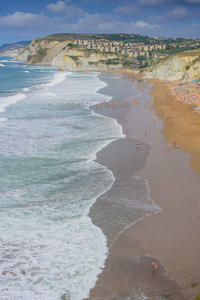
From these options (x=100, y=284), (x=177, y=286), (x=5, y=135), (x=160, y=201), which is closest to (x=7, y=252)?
(x=100, y=284)

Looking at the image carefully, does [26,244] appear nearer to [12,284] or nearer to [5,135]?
[12,284]

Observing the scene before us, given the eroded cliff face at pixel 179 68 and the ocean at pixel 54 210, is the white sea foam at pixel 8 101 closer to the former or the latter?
the ocean at pixel 54 210

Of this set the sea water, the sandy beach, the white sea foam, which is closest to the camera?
the sandy beach

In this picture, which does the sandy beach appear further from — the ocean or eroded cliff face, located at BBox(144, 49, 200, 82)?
eroded cliff face, located at BBox(144, 49, 200, 82)

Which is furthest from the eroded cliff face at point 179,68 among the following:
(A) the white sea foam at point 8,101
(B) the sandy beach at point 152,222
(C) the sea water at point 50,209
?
(B) the sandy beach at point 152,222

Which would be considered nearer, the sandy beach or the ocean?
the sandy beach

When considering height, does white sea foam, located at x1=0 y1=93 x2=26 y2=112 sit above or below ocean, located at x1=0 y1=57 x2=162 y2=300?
above

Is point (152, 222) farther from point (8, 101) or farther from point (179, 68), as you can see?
point (179, 68)

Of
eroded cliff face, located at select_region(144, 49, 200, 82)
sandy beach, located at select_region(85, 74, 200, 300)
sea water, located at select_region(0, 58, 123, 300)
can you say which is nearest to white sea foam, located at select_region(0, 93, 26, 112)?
sea water, located at select_region(0, 58, 123, 300)

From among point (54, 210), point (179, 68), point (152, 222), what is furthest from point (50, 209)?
point (179, 68)
